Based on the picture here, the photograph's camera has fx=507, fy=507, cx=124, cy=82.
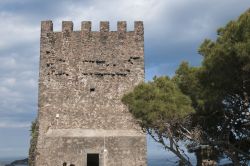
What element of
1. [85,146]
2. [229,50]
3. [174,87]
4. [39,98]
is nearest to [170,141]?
[174,87]

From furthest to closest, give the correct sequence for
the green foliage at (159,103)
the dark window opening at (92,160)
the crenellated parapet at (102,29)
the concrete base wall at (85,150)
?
the dark window opening at (92,160), the crenellated parapet at (102,29), the concrete base wall at (85,150), the green foliage at (159,103)

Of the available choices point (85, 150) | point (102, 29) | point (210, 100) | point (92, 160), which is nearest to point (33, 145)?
point (85, 150)

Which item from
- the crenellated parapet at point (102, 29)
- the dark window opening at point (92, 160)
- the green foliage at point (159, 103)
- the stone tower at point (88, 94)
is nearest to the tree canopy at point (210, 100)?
the green foliage at point (159, 103)

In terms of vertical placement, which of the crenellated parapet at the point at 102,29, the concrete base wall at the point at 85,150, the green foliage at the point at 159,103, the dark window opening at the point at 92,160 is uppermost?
the crenellated parapet at the point at 102,29

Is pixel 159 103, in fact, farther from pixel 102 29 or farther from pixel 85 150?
pixel 102 29

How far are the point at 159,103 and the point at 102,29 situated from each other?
591 centimetres

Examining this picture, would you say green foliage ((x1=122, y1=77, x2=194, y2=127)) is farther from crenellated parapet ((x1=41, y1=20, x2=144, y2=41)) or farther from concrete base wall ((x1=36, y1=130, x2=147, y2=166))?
crenellated parapet ((x1=41, y1=20, x2=144, y2=41))

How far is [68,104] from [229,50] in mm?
7770

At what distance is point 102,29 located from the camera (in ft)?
Result: 59.8

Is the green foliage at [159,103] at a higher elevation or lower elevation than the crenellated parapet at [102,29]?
lower

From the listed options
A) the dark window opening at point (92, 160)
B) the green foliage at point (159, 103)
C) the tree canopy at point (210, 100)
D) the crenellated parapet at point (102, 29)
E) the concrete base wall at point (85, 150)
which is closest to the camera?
the tree canopy at point (210, 100)

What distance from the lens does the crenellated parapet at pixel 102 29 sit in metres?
18.2

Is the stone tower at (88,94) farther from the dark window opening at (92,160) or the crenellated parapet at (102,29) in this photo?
the dark window opening at (92,160)

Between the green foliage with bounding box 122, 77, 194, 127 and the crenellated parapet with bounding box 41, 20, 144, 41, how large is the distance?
4.58 metres
